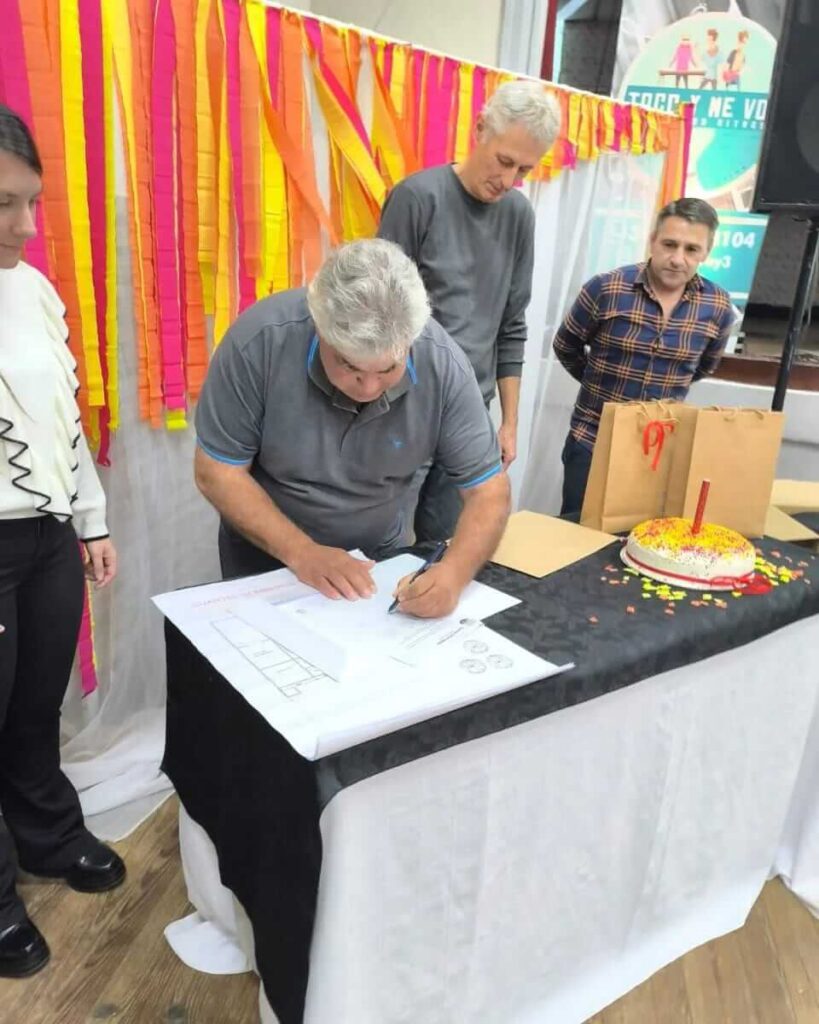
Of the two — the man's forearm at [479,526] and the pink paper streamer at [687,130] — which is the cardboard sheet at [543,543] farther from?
the pink paper streamer at [687,130]

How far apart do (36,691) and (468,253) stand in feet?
4.34

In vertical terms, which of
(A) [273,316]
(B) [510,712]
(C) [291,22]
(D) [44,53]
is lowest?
(B) [510,712]

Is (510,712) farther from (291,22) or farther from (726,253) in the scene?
(726,253)

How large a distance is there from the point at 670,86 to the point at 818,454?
1449mm

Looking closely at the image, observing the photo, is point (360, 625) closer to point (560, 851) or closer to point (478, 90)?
point (560, 851)

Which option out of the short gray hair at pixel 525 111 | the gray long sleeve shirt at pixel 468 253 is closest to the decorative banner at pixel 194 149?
the gray long sleeve shirt at pixel 468 253

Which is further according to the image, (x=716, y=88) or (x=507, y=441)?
(x=716, y=88)

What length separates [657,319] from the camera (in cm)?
205

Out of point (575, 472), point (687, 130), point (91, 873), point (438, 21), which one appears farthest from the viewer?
point (438, 21)

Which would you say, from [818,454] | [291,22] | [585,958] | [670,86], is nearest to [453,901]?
[585,958]

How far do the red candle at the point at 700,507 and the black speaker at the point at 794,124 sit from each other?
1018 mm

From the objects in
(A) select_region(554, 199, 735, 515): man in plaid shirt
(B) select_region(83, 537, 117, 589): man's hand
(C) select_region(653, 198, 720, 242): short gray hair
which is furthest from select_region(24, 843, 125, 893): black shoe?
(C) select_region(653, 198, 720, 242): short gray hair

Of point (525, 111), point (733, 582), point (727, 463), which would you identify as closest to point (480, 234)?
point (525, 111)

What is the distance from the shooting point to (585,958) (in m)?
1.31
